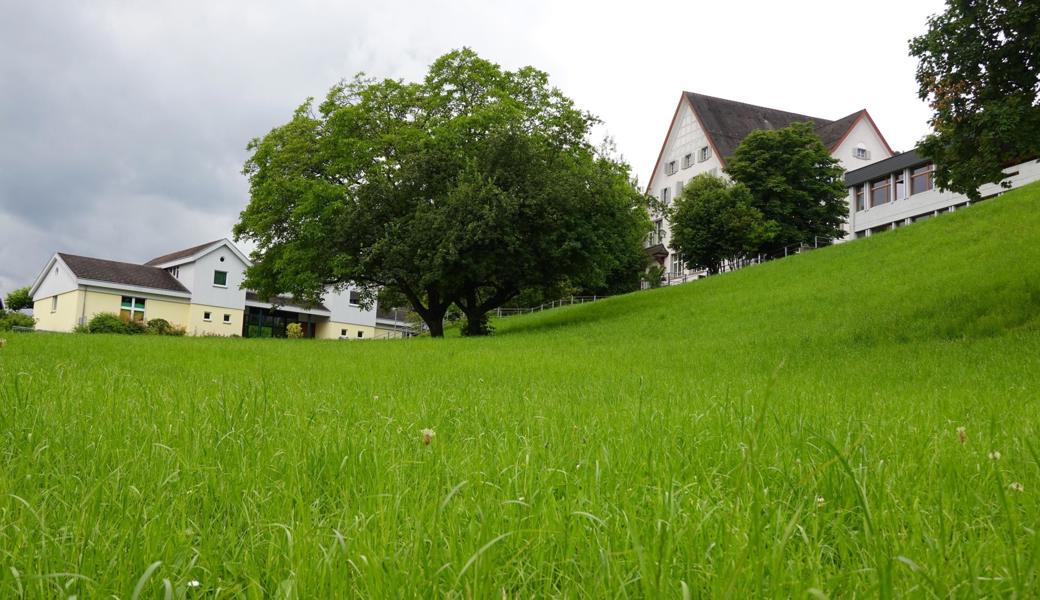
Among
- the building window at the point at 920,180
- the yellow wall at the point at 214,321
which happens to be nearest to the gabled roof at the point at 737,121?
the building window at the point at 920,180

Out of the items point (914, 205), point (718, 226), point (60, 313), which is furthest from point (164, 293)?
point (914, 205)

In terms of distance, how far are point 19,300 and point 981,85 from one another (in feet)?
234

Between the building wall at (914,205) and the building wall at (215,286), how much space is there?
51.2m

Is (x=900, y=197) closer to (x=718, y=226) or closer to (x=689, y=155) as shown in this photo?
(x=718, y=226)

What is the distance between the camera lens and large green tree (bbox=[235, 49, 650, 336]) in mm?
30031

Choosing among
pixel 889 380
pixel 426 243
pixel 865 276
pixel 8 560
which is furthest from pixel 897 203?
pixel 8 560

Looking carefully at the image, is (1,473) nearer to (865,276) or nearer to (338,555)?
(338,555)

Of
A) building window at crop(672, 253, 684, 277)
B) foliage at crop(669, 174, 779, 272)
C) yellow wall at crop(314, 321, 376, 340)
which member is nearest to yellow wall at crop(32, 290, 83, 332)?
yellow wall at crop(314, 321, 376, 340)

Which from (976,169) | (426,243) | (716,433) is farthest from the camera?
(426,243)

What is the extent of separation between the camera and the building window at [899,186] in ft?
159

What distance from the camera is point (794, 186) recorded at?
48688 mm

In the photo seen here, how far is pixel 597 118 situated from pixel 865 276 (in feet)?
51.3

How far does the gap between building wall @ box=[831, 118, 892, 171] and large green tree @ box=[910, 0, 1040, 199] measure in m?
49.1

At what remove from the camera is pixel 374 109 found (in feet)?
117
